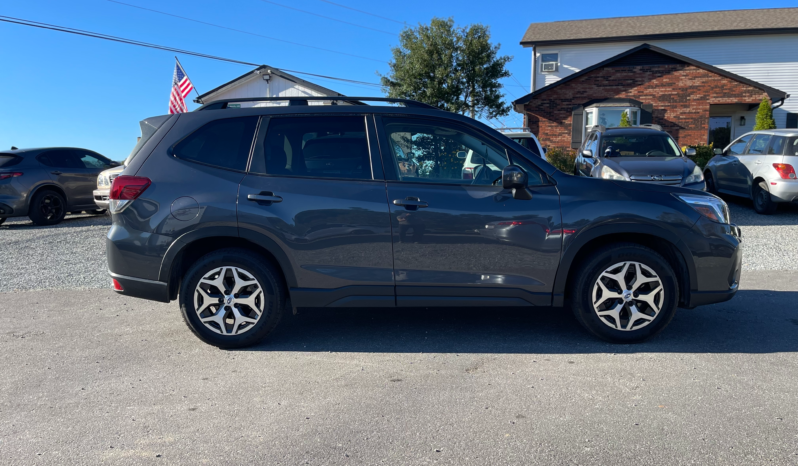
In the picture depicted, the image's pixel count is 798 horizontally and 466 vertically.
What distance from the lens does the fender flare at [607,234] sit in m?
4.27

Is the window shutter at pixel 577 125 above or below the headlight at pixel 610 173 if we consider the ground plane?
above

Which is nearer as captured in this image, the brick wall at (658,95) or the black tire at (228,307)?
the black tire at (228,307)

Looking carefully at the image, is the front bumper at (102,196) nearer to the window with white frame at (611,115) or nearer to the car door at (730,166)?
the car door at (730,166)

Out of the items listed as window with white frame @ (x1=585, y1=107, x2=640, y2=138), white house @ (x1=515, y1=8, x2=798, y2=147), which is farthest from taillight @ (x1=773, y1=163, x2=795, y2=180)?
white house @ (x1=515, y1=8, x2=798, y2=147)

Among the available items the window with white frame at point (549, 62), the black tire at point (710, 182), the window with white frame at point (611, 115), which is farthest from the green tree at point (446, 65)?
the black tire at point (710, 182)

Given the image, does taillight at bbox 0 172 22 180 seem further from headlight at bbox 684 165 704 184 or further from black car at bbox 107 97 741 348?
headlight at bbox 684 165 704 184

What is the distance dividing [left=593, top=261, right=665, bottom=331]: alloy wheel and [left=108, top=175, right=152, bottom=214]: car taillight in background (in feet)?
11.6

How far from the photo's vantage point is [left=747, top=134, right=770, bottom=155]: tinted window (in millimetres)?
11859

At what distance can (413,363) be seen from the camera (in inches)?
164

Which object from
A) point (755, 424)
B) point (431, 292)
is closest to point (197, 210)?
point (431, 292)

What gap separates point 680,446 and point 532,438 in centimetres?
73

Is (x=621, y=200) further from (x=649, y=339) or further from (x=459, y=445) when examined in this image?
(x=459, y=445)

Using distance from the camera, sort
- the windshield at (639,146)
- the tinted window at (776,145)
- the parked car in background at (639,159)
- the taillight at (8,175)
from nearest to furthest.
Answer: the parked car in background at (639,159)
the tinted window at (776,145)
the windshield at (639,146)
the taillight at (8,175)

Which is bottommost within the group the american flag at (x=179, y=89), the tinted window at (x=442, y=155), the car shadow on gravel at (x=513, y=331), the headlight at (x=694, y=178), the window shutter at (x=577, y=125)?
the car shadow on gravel at (x=513, y=331)
